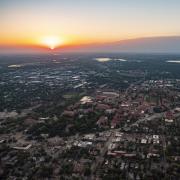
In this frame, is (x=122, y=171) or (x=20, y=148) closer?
(x=122, y=171)

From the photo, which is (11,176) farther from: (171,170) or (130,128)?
(130,128)

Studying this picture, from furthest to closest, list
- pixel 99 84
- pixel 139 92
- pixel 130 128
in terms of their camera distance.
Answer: pixel 99 84, pixel 139 92, pixel 130 128

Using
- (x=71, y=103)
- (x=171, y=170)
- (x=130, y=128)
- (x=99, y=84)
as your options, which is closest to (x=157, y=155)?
(x=171, y=170)

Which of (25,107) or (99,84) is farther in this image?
(99,84)

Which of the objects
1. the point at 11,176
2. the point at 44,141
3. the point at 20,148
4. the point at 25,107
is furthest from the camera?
the point at 25,107

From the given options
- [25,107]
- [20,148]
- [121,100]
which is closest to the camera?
[20,148]

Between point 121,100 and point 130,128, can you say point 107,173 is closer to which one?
point 130,128

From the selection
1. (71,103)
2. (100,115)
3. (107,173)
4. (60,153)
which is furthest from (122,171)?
(71,103)

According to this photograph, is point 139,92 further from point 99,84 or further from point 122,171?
point 122,171

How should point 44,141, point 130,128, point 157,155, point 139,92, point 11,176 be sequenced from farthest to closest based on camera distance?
point 139,92 → point 130,128 → point 44,141 → point 157,155 → point 11,176
